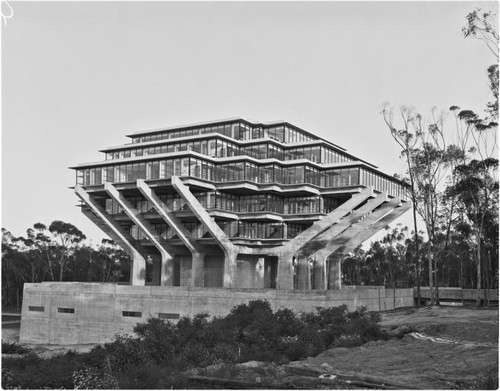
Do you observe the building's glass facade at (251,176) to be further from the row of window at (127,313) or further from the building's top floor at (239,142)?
the row of window at (127,313)

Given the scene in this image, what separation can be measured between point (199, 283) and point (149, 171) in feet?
42.5

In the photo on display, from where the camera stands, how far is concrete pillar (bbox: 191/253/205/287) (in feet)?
203

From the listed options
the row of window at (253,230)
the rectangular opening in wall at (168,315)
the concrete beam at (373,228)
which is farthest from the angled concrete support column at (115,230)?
the concrete beam at (373,228)

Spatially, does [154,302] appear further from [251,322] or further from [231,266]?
[251,322]

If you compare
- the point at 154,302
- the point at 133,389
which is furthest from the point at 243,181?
the point at 133,389

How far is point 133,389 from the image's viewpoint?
1806 centimetres

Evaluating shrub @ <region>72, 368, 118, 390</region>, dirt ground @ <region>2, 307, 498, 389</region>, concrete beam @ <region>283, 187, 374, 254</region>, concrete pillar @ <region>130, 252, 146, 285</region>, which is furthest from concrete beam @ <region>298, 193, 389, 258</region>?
shrub @ <region>72, 368, 118, 390</region>

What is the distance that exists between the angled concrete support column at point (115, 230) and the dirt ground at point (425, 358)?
41.5m

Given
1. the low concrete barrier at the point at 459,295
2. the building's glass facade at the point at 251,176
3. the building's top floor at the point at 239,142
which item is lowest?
the low concrete barrier at the point at 459,295

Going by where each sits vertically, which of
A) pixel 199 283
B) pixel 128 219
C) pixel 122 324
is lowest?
pixel 122 324

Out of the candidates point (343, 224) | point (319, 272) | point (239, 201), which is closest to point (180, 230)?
point (239, 201)

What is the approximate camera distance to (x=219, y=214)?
2339 inches

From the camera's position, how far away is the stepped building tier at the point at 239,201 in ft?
193

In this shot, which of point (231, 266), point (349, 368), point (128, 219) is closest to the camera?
point (349, 368)
